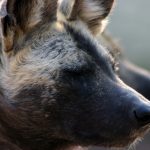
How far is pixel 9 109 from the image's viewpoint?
5.48 meters

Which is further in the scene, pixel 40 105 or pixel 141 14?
pixel 141 14

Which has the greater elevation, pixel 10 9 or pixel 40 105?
pixel 10 9

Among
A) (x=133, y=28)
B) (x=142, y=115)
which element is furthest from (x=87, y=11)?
(x=133, y=28)

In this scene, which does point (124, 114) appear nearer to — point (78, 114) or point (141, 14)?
point (78, 114)

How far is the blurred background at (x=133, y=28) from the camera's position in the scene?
1720 centimetres

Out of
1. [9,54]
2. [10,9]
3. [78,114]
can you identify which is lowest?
[78,114]

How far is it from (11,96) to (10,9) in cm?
66

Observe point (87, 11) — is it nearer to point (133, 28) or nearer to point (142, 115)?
point (142, 115)

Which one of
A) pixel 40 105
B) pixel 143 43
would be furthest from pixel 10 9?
pixel 143 43

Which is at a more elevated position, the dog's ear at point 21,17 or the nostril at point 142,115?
the dog's ear at point 21,17

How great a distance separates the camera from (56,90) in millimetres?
5344

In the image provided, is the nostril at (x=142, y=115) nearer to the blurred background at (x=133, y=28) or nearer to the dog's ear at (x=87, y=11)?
the dog's ear at (x=87, y=11)

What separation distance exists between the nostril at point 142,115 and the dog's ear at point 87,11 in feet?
3.68

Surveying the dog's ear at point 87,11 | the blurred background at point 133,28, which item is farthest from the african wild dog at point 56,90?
the blurred background at point 133,28
